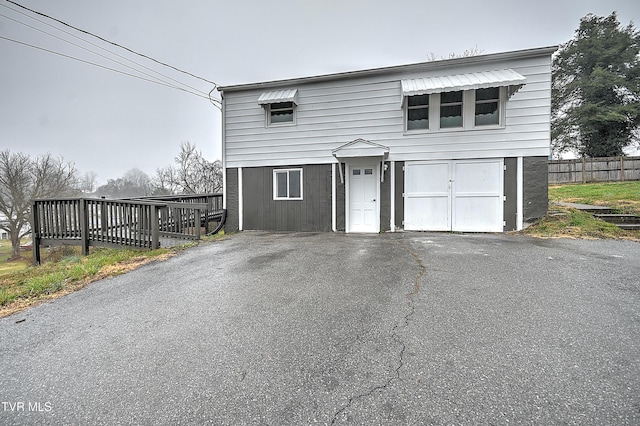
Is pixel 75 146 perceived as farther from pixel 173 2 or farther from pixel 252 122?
pixel 252 122

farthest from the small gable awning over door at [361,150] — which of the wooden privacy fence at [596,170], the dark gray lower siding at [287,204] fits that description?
the wooden privacy fence at [596,170]

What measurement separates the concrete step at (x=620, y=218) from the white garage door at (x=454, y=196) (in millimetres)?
2915

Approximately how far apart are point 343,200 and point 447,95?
13.9ft

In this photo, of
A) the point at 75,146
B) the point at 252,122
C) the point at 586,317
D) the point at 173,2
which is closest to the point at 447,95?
the point at 252,122

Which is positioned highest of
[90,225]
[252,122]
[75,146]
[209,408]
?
[75,146]

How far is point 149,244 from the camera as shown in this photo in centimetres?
619

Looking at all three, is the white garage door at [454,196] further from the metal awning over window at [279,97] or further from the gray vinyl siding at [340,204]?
the metal awning over window at [279,97]

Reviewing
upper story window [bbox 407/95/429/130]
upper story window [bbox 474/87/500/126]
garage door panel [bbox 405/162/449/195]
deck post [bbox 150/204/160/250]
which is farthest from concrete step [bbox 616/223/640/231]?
deck post [bbox 150/204/160/250]

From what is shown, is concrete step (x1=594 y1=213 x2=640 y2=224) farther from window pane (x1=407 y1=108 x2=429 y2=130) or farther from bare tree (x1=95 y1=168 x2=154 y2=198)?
bare tree (x1=95 y1=168 x2=154 y2=198)

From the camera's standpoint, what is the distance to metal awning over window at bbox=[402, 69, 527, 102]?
270 inches

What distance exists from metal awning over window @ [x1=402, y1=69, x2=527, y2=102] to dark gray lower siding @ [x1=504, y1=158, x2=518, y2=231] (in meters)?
1.90

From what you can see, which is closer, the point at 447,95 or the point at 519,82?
the point at 519,82

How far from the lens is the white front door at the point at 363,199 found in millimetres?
8352

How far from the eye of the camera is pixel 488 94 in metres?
7.62
